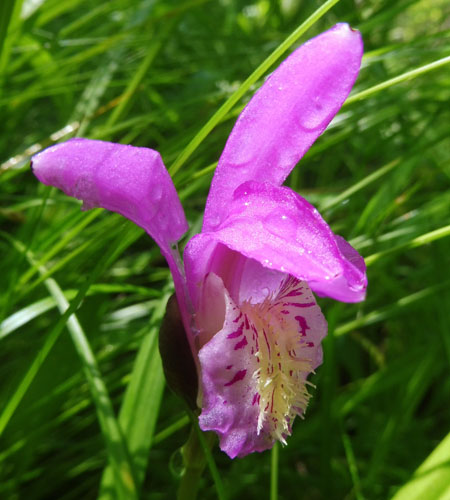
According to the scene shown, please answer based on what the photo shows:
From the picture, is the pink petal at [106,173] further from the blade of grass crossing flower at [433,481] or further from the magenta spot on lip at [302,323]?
the blade of grass crossing flower at [433,481]

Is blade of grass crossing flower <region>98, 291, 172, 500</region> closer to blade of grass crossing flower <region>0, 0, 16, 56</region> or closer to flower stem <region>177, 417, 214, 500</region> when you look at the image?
flower stem <region>177, 417, 214, 500</region>

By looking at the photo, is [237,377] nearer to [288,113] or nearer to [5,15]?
[288,113]

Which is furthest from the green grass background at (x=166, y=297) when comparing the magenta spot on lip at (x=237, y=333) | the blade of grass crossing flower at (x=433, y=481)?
the magenta spot on lip at (x=237, y=333)

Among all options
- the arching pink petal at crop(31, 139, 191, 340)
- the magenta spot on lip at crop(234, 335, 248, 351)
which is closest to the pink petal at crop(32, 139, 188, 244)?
the arching pink petal at crop(31, 139, 191, 340)

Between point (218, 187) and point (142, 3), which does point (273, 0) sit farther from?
point (218, 187)

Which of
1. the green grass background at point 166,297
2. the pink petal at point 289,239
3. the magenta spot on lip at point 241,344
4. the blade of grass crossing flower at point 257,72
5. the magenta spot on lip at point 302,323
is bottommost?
the green grass background at point 166,297

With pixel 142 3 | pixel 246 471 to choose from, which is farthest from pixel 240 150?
pixel 142 3

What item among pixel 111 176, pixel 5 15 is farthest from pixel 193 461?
pixel 5 15
